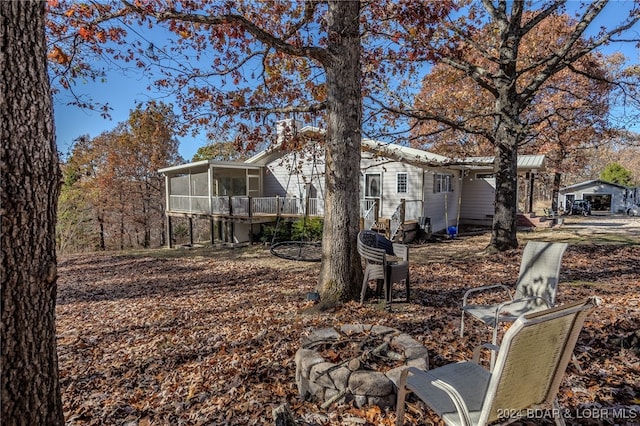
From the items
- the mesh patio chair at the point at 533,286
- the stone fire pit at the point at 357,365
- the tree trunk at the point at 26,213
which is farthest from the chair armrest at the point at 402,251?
the tree trunk at the point at 26,213

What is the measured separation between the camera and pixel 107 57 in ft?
19.5

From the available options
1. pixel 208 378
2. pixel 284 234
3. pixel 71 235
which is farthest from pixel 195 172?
pixel 208 378

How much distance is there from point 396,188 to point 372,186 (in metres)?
1.13

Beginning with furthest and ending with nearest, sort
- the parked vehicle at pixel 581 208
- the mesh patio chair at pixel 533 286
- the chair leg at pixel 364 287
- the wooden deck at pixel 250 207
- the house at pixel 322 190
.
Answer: the parked vehicle at pixel 581 208 → the wooden deck at pixel 250 207 → the house at pixel 322 190 → the chair leg at pixel 364 287 → the mesh patio chair at pixel 533 286

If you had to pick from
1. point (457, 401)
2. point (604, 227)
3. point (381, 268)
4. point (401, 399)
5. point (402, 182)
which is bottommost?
point (604, 227)

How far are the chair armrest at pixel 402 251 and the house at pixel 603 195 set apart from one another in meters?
28.0

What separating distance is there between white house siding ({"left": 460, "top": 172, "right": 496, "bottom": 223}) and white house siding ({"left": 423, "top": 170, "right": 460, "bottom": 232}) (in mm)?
873

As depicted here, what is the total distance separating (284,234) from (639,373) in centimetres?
1292

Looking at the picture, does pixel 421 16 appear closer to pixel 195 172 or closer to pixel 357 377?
pixel 357 377

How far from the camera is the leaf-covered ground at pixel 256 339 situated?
266 cm

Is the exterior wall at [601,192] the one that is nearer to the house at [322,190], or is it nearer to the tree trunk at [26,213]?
the house at [322,190]

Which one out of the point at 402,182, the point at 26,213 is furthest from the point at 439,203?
the point at 26,213

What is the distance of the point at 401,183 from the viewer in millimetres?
13945

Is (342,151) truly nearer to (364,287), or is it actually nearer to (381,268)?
(381,268)
